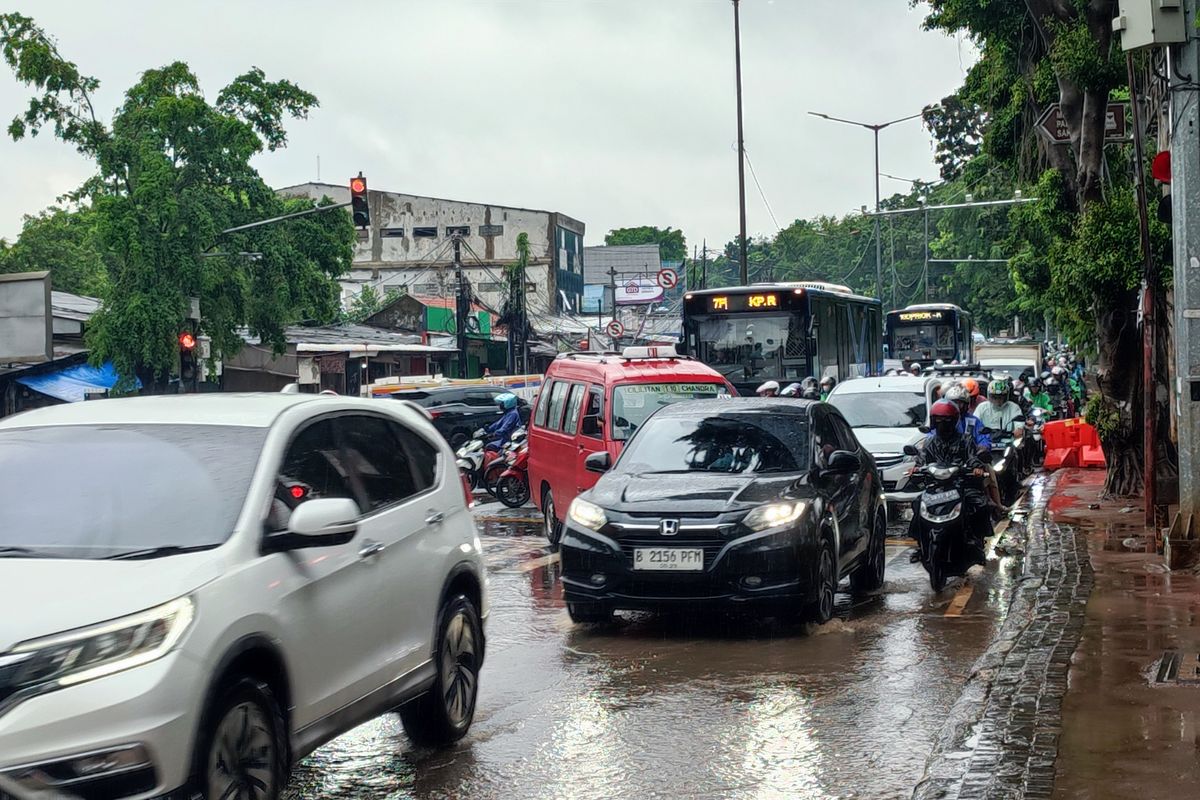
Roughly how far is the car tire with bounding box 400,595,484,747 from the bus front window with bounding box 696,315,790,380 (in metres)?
19.4

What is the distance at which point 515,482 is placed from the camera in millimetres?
19719

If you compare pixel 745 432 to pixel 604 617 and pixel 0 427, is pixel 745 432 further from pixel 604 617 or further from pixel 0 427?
pixel 0 427

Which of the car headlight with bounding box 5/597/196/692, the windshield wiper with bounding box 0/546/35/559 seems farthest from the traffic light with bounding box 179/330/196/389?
the car headlight with bounding box 5/597/196/692

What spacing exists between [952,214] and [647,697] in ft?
211

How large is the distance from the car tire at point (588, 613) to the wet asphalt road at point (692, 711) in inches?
3.3

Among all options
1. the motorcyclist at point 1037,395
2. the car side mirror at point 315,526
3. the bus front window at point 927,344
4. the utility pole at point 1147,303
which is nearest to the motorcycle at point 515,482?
the utility pole at point 1147,303

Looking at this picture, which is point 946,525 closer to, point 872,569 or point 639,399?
point 872,569

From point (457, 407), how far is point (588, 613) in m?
25.6

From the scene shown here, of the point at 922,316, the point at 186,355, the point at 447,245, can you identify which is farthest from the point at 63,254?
the point at 922,316

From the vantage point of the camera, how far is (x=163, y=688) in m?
4.33

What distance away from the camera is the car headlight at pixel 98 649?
13.7 feet

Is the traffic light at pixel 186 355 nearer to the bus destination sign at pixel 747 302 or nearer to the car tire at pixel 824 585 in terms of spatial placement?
the bus destination sign at pixel 747 302

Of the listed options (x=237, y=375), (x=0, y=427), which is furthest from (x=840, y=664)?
(x=237, y=375)

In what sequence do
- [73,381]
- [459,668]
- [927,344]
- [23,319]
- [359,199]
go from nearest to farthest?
[459,668]
[359,199]
[23,319]
[73,381]
[927,344]
